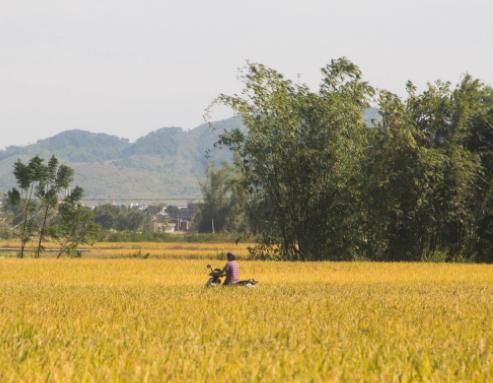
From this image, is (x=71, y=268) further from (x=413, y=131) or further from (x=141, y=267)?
(x=413, y=131)

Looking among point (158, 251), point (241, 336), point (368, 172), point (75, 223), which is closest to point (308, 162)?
point (368, 172)

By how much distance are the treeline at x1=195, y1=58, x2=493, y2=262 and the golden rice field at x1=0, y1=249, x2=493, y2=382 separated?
101 feet

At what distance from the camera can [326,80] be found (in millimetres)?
63812

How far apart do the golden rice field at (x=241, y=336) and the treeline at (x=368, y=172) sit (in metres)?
30.8

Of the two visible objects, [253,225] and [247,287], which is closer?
[247,287]

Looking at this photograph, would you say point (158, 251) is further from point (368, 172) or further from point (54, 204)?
point (368, 172)

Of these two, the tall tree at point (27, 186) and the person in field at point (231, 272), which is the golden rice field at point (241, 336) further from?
the tall tree at point (27, 186)

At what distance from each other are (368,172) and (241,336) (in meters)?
47.2

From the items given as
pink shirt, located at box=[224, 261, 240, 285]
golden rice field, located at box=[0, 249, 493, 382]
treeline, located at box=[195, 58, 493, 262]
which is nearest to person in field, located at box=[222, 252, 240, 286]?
pink shirt, located at box=[224, 261, 240, 285]

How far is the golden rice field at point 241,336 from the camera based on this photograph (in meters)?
9.68

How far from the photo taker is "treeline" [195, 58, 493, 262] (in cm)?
5981

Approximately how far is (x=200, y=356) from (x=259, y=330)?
445 centimetres

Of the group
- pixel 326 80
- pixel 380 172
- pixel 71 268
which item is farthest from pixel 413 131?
pixel 71 268

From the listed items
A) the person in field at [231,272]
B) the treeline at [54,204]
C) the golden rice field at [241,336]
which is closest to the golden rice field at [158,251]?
the treeline at [54,204]
